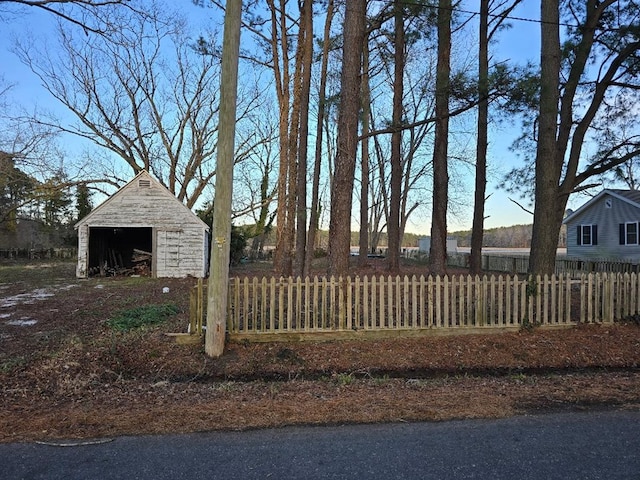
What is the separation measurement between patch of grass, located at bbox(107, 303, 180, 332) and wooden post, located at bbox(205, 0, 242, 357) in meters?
2.52

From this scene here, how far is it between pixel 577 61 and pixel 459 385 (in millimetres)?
9679

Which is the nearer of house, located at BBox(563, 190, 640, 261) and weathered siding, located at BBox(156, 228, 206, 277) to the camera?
weathered siding, located at BBox(156, 228, 206, 277)

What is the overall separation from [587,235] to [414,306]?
23.8 meters

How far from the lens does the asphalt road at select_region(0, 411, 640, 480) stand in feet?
9.74

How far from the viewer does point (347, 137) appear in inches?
330

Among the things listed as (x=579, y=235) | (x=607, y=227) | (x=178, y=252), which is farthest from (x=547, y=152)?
(x=579, y=235)

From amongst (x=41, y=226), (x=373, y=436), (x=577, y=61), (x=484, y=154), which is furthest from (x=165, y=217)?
(x=41, y=226)

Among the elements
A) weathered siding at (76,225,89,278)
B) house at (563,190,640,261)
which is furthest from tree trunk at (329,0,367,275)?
house at (563,190,640,261)

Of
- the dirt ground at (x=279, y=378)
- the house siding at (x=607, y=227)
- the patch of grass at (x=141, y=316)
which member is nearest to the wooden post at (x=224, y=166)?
the dirt ground at (x=279, y=378)

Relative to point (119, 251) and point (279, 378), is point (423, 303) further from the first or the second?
point (119, 251)

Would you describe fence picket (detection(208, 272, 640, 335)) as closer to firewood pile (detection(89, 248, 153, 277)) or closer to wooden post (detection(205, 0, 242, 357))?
wooden post (detection(205, 0, 242, 357))

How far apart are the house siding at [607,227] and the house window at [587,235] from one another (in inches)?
7.7

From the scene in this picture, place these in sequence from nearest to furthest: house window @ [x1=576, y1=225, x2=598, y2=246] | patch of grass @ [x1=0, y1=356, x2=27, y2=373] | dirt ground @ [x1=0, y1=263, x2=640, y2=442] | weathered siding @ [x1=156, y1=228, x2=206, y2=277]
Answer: dirt ground @ [x1=0, y1=263, x2=640, y2=442]
patch of grass @ [x1=0, y1=356, x2=27, y2=373]
weathered siding @ [x1=156, y1=228, x2=206, y2=277]
house window @ [x1=576, y1=225, x2=598, y2=246]

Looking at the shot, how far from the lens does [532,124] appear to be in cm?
1161
